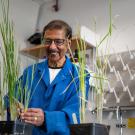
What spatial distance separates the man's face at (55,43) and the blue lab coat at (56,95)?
91mm

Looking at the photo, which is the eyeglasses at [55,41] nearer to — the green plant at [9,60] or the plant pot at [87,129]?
the green plant at [9,60]

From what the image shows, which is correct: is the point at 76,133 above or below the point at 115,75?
below

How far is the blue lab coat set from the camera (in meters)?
1.22

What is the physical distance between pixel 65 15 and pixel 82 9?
0.26m

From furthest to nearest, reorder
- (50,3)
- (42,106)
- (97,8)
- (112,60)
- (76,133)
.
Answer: (50,3) → (97,8) → (112,60) → (42,106) → (76,133)

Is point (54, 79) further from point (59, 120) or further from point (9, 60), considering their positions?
point (9, 60)

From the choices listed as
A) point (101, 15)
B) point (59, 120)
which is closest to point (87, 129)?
point (59, 120)

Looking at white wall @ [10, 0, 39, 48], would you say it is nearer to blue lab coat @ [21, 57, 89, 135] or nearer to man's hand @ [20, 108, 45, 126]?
blue lab coat @ [21, 57, 89, 135]

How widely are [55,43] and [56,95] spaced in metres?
0.26

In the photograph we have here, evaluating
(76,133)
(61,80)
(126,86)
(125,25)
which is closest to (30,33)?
(125,25)

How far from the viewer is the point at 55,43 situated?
1.50 metres

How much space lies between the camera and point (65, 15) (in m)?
3.66

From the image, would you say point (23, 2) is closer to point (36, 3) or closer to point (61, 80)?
point (36, 3)

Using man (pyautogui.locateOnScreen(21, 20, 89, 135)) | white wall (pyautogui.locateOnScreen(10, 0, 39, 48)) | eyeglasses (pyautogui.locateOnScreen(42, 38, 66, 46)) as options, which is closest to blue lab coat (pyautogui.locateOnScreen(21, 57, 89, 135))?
man (pyautogui.locateOnScreen(21, 20, 89, 135))
